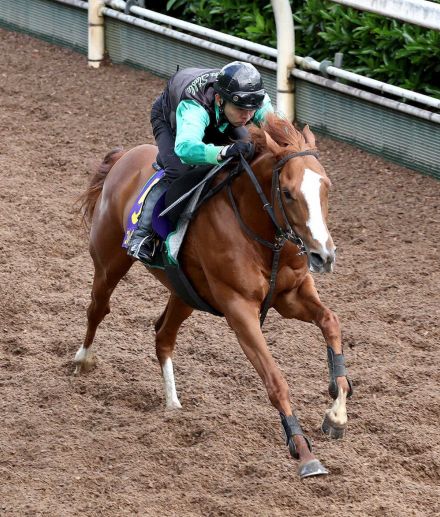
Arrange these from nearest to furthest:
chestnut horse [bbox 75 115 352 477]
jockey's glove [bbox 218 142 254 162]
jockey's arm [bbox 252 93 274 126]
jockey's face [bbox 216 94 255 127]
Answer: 1. chestnut horse [bbox 75 115 352 477]
2. jockey's glove [bbox 218 142 254 162]
3. jockey's face [bbox 216 94 255 127]
4. jockey's arm [bbox 252 93 274 126]

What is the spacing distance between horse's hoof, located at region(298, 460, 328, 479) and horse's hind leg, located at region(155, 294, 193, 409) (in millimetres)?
1552

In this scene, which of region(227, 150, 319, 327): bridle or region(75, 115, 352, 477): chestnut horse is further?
region(227, 150, 319, 327): bridle

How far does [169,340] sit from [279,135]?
71.2 inches

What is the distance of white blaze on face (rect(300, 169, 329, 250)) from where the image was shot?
5133 mm

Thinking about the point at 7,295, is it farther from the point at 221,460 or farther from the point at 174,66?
the point at 174,66

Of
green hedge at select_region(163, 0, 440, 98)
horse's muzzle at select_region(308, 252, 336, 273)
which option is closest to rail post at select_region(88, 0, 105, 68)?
green hedge at select_region(163, 0, 440, 98)

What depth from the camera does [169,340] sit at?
6840 millimetres

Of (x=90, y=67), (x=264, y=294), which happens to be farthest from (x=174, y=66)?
(x=264, y=294)

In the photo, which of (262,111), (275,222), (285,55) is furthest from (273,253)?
(285,55)

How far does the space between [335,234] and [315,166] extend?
142 inches

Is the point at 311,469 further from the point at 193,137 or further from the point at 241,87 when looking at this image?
the point at 241,87

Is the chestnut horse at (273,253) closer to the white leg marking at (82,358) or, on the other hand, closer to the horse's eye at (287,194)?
the horse's eye at (287,194)

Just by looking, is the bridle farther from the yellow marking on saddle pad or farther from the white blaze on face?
the yellow marking on saddle pad

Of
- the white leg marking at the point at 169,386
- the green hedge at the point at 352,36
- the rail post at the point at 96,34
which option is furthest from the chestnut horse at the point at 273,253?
the rail post at the point at 96,34
